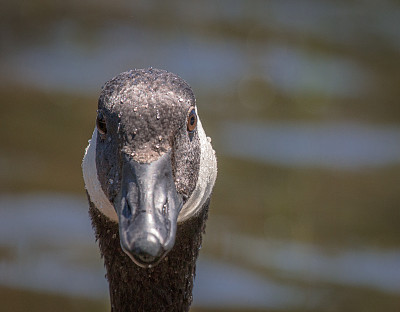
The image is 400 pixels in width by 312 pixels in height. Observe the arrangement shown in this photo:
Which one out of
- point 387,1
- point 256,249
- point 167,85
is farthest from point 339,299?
point 387,1

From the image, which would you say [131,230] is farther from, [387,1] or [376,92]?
[387,1]

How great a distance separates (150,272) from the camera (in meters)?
4.27

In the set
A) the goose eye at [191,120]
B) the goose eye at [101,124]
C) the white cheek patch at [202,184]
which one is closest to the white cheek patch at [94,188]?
the goose eye at [101,124]

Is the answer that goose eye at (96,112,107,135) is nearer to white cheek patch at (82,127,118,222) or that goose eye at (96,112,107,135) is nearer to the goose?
the goose

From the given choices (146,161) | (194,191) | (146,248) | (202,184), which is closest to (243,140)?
(202,184)

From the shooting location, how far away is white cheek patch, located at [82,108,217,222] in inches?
157

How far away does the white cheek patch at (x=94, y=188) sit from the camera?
3.96 metres

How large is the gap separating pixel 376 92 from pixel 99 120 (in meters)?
5.74

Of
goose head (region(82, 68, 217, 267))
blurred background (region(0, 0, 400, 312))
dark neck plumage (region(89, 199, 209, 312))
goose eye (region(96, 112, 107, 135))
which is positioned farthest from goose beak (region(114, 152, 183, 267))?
blurred background (region(0, 0, 400, 312))

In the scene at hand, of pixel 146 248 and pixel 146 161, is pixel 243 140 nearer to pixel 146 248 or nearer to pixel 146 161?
pixel 146 161

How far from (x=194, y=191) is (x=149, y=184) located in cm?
52

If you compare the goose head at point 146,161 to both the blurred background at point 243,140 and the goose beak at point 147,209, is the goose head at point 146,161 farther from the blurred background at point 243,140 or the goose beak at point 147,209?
the blurred background at point 243,140

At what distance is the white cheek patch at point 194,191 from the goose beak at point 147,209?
0.33 metres

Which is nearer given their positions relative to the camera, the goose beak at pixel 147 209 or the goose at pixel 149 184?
the goose beak at pixel 147 209
